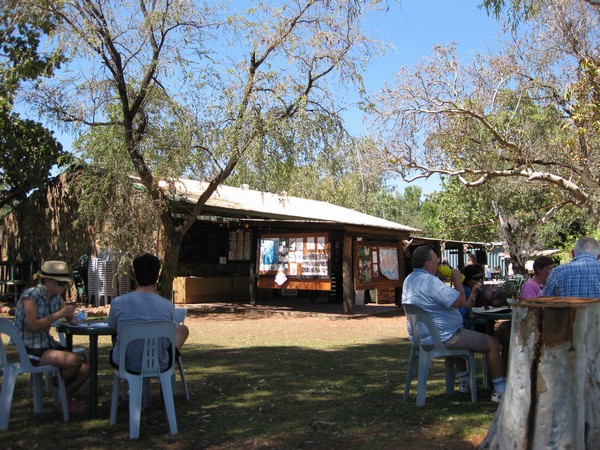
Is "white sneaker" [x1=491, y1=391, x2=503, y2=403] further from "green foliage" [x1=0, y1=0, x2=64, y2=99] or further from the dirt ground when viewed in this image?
"green foliage" [x1=0, y1=0, x2=64, y2=99]

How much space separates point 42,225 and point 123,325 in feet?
48.6

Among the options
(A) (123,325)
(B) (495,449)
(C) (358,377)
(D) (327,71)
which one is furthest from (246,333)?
(B) (495,449)

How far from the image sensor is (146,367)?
4.79 m

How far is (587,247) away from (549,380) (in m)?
2.33

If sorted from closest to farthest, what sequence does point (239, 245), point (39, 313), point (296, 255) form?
point (39, 313) → point (296, 255) → point (239, 245)

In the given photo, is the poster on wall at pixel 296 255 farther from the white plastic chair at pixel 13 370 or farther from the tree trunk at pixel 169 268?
the white plastic chair at pixel 13 370

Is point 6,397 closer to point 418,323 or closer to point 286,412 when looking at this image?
point 286,412

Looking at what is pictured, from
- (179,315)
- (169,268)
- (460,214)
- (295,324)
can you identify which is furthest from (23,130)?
(460,214)

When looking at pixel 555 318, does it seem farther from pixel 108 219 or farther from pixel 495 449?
pixel 108 219

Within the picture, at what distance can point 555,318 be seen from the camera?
3572mm

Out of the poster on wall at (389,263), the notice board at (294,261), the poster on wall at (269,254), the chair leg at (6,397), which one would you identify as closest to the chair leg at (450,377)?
the chair leg at (6,397)

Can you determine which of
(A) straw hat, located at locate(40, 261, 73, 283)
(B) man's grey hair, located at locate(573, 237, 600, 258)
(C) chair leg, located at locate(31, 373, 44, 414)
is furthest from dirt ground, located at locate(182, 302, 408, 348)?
(A) straw hat, located at locate(40, 261, 73, 283)

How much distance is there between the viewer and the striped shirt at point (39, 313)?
5.09 metres

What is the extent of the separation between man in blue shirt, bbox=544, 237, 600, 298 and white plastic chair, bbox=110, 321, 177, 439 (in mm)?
3306
